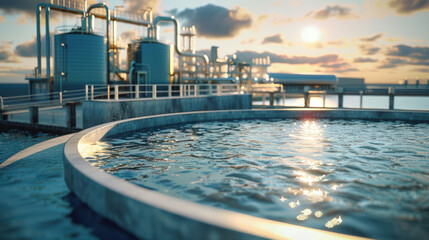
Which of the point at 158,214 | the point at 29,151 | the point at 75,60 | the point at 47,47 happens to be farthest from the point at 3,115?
the point at 158,214

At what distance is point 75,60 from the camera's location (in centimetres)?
3028

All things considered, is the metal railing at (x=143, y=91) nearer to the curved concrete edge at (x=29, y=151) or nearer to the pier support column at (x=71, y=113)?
the pier support column at (x=71, y=113)

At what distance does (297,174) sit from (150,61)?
3115cm

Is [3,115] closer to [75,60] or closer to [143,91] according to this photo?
[143,91]

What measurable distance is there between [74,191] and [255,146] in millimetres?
4721

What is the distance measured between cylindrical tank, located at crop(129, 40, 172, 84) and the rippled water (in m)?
25.5

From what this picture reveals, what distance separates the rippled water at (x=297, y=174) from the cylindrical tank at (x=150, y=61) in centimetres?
2549

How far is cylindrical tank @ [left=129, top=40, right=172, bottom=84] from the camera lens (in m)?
34.4

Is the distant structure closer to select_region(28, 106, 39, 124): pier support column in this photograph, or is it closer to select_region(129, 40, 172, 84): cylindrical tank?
select_region(129, 40, 172, 84): cylindrical tank

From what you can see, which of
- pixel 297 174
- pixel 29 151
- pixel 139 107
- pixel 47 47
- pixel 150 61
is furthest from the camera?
pixel 150 61

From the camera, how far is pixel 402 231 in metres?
3.50

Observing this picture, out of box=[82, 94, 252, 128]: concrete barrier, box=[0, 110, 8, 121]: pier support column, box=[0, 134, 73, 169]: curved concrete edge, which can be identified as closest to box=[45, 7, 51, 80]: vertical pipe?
box=[0, 110, 8, 121]: pier support column

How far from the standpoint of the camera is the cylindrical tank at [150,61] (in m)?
34.4

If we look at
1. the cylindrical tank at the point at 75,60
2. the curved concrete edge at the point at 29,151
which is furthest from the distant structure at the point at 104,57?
the curved concrete edge at the point at 29,151
